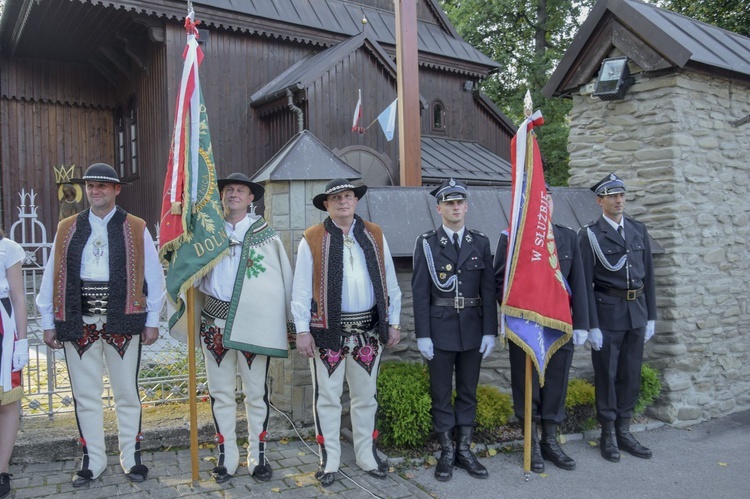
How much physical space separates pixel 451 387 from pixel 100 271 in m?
2.57

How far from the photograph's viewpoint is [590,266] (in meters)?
5.11

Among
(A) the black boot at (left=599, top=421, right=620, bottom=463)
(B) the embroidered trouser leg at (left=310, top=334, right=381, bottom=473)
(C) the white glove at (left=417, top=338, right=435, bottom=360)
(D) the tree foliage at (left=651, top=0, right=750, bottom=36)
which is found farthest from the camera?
(D) the tree foliage at (left=651, top=0, right=750, bottom=36)

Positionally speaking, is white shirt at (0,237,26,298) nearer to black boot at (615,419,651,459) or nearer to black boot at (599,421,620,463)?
black boot at (599,421,620,463)

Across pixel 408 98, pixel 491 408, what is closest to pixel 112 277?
pixel 491 408

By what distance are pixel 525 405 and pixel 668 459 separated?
56.1 inches

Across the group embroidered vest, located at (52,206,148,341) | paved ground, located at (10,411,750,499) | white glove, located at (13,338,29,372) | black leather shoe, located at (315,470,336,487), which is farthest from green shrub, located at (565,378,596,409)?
white glove, located at (13,338,29,372)

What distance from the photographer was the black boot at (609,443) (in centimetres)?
491

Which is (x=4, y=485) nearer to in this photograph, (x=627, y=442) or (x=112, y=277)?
(x=112, y=277)

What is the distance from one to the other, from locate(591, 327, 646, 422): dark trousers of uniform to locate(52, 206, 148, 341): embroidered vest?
357 centimetres

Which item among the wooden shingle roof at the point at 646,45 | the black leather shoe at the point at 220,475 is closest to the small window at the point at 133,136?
the wooden shingle roof at the point at 646,45

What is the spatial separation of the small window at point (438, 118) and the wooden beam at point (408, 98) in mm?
8076

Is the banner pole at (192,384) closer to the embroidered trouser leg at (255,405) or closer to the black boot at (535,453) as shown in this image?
the embroidered trouser leg at (255,405)

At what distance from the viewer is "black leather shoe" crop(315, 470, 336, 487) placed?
13.8 ft

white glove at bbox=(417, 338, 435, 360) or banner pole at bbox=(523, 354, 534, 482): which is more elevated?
white glove at bbox=(417, 338, 435, 360)
